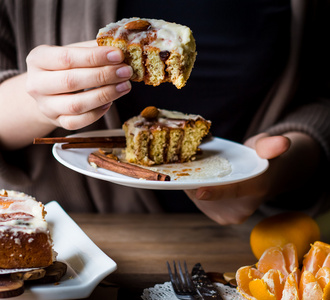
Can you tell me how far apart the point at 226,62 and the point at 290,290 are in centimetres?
86

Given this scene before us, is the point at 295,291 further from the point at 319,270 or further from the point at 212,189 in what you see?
the point at 212,189

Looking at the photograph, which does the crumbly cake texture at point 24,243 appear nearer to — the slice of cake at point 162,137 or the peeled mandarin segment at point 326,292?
the slice of cake at point 162,137

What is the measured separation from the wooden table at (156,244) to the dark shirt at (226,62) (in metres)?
0.26

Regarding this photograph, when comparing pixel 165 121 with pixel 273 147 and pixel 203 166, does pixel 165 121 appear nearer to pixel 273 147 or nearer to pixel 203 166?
pixel 203 166

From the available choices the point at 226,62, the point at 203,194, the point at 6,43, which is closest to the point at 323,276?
the point at 203,194

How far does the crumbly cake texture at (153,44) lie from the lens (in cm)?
91

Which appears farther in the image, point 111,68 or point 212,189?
point 212,189

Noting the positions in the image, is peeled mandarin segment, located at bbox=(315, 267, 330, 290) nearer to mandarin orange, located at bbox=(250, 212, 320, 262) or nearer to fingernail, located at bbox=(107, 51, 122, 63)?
mandarin orange, located at bbox=(250, 212, 320, 262)

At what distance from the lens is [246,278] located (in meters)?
0.83

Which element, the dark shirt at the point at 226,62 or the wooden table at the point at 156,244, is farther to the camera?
the dark shirt at the point at 226,62

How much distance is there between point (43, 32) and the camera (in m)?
1.32

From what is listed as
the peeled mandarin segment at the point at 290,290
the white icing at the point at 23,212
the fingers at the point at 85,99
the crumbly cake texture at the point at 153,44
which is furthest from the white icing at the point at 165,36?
the peeled mandarin segment at the point at 290,290

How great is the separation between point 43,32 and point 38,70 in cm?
45

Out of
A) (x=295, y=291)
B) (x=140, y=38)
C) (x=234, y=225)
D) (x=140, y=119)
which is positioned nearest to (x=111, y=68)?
(x=140, y=38)
